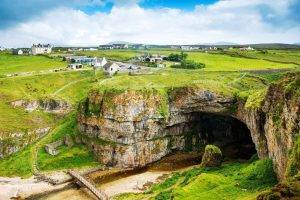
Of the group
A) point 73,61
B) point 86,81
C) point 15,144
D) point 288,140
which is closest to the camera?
point 288,140

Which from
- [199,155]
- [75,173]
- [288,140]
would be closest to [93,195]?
[75,173]

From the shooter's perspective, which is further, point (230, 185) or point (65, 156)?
point (65, 156)

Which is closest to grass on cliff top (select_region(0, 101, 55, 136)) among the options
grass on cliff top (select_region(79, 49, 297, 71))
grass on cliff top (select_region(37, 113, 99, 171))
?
grass on cliff top (select_region(37, 113, 99, 171))

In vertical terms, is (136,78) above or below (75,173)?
above

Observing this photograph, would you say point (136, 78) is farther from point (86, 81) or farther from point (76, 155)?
point (86, 81)

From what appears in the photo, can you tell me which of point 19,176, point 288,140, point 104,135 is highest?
point 288,140

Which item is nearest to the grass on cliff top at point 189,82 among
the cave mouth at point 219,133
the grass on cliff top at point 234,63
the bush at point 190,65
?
the cave mouth at point 219,133

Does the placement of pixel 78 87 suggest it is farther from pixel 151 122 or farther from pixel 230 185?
pixel 230 185

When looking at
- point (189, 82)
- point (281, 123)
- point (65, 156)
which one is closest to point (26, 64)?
point (65, 156)
